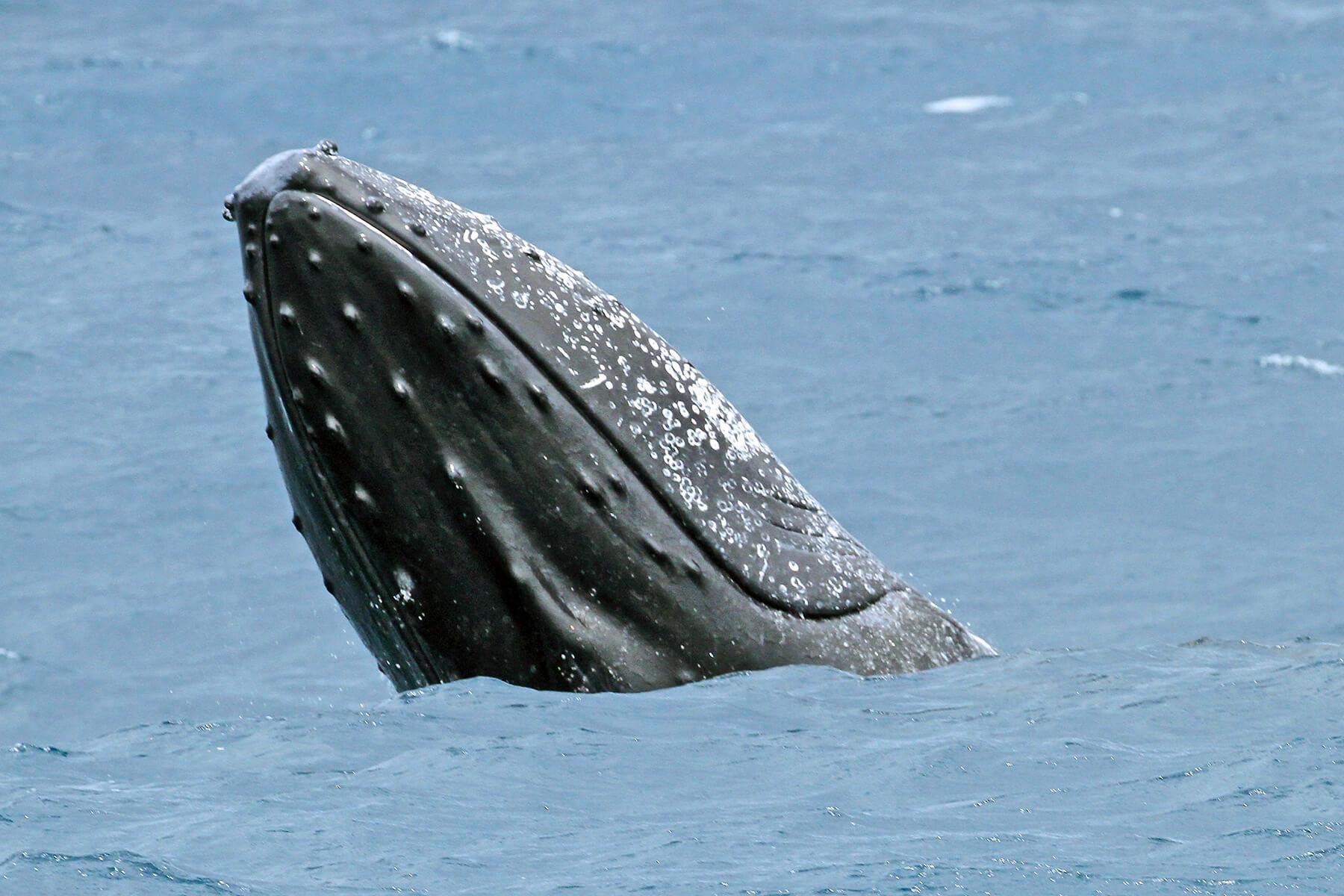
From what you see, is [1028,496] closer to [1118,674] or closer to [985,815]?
[1118,674]

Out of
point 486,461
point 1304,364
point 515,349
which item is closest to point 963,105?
point 1304,364

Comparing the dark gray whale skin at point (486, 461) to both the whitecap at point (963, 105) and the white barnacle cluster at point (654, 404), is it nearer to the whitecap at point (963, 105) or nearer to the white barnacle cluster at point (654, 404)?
the white barnacle cluster at point (654, 404)

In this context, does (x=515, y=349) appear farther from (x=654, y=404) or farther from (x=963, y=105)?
(x=963, y=105)

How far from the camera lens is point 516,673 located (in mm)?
6203

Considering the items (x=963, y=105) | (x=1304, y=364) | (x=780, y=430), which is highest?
(x=963, y=105)

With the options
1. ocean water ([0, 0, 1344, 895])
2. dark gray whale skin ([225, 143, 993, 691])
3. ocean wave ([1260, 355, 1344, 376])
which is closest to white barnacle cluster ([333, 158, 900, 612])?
dark gray whale skin ([225, 143, 993, 691])

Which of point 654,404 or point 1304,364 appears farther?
point 1304,364

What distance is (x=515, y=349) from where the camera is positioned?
20.2 ft

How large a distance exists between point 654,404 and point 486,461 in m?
0.60

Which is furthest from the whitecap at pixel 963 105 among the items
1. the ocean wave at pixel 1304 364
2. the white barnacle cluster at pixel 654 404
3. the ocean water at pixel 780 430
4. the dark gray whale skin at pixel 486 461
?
the dark gray whale skin at pixel 486 461

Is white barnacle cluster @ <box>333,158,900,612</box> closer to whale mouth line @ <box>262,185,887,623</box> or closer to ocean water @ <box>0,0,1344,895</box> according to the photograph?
whale mouth line @ <box>262,185,887,623</box>

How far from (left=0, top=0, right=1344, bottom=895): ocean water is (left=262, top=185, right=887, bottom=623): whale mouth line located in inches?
16.1

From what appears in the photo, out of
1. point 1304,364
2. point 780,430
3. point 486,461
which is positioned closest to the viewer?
point 486,461

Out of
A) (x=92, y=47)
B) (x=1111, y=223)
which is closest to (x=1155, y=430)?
(x=1111, y=223)
